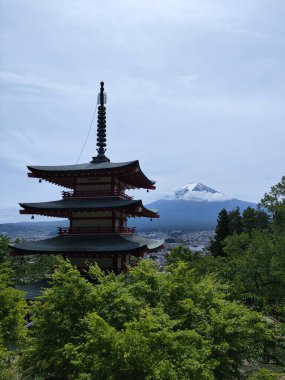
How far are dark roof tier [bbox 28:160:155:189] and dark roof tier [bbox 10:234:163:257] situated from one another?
424 centimetres

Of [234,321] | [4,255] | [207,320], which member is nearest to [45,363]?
[207,320]

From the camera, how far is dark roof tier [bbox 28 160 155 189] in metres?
23.0

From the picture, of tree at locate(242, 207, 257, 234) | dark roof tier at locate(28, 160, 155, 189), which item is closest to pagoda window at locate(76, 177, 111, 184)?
dark roof tier at locate(28, 160, 155, 189)

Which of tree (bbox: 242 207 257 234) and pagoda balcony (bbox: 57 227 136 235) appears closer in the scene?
pagoda balcony (bbox: 57 227 136 235)

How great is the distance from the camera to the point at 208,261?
28.5 m

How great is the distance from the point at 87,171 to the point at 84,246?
5.09m

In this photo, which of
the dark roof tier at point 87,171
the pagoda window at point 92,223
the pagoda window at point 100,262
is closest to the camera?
the pagoda window at point 100,262

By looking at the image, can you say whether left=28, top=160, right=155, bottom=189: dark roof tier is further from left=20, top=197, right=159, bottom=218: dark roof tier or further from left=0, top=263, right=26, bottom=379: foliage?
left=0, top=263, right=26, bottom=379: foliage

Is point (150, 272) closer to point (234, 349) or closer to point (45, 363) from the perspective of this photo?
point (234, 349)

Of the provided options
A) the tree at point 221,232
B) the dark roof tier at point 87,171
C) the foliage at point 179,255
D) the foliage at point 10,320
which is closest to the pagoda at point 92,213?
the dark roof tier at point 87,171

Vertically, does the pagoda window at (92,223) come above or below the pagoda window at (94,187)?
below

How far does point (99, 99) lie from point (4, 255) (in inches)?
725

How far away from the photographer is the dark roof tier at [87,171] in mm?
23031

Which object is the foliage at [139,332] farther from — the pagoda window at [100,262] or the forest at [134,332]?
the pagoda window at [100,262]
